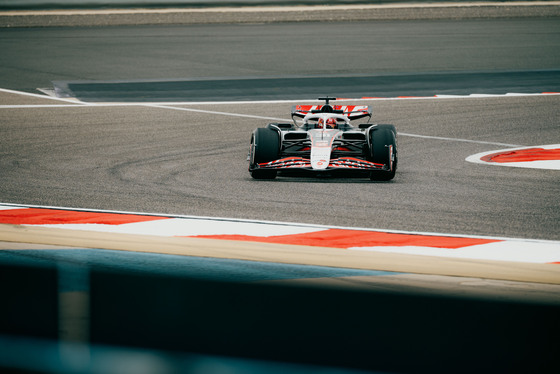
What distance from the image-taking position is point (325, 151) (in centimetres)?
866

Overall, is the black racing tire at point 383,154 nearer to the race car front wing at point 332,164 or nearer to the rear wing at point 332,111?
the race car front wing at point 332,164

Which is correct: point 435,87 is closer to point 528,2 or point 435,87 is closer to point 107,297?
point 107,297

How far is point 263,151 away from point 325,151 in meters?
0.64

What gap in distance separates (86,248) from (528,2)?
1571 inches

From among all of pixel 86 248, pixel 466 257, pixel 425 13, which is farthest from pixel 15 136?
pixel 425 13

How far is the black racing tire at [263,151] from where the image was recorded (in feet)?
28.7

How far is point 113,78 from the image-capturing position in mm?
19625

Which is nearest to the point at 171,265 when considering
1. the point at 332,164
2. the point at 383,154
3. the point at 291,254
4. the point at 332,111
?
the point at 291,254

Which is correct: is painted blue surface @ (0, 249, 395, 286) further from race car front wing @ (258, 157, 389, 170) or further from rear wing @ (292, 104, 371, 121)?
rear wing @ (292, 104, 371, 121)

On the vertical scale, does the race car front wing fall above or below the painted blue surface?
above

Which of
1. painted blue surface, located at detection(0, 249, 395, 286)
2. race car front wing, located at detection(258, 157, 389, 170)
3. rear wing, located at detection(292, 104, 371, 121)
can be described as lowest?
painted blue surface, located at detection(0, 249, 395, 286)

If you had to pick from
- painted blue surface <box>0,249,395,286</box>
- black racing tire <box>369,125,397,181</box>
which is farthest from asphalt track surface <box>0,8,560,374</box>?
black racing tire <box>369,125,397,181</box>

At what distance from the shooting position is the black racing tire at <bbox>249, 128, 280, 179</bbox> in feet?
28.7

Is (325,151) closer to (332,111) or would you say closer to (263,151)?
Answer: (263,151)
